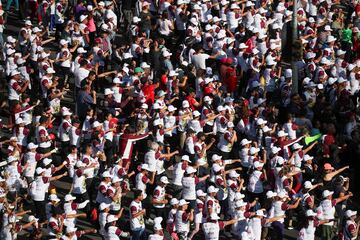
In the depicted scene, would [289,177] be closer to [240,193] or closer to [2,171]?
[240,193]

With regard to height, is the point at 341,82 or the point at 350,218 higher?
the point at 341,82

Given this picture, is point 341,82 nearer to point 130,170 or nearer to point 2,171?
point 130,170

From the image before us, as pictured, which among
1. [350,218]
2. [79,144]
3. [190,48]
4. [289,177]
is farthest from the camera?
[190,48]

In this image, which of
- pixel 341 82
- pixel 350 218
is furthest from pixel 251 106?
pixel 350 218

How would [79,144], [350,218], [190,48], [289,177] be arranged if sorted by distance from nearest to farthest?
1. [350,218]
2. [289,177]
3. [79,144]
4. [190,48]

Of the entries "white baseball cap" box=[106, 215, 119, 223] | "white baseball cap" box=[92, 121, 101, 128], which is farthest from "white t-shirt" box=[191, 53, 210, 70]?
"white baseball cap" box=[106, 215, 119, 223]

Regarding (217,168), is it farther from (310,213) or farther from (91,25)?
(91,25)

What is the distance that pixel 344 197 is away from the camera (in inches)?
1072

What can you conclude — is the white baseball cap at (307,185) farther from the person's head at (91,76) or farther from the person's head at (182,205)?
the person's head at (91,76)

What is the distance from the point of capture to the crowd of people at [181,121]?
1065 inches

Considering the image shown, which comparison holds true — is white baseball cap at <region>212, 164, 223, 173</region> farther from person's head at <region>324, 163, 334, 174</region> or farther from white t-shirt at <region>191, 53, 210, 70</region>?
white t-shirt at <region>191, 53, 210, 70</region>

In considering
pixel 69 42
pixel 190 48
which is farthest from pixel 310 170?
pixel 69 42

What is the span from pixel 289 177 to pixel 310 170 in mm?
1039

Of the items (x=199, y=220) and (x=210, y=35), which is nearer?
(x=199, y=220)
